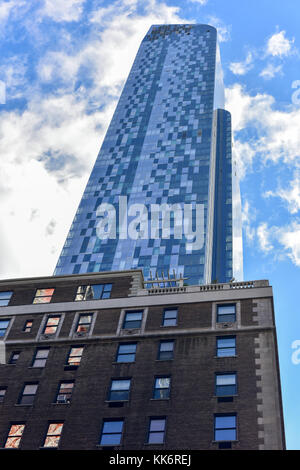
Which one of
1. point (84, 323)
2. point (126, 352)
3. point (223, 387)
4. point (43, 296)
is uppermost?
point (43, 296)

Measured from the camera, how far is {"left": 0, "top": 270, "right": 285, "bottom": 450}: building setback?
41.5 meters

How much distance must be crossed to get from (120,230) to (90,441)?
112 metres

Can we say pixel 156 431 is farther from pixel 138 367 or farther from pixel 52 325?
pixel 52 325

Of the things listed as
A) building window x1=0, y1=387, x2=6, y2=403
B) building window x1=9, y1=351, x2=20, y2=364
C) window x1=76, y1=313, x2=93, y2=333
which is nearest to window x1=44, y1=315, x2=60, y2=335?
window x1=76, y1=313, x2=93, y2=333

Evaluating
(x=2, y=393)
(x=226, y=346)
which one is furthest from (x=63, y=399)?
(x=226, y=346)

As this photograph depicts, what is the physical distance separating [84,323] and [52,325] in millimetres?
2812

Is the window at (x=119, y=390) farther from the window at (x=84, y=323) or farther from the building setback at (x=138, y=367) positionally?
the window at (x=84, y=323)

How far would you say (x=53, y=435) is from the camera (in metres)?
43.2

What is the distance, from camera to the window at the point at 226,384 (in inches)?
1690

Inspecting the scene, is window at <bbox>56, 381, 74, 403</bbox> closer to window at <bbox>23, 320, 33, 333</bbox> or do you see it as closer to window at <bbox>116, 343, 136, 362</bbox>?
window at <bbox>116, 343, 136, 362</bbox>

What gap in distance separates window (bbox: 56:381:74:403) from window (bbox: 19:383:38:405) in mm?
2016

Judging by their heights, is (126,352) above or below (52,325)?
below
